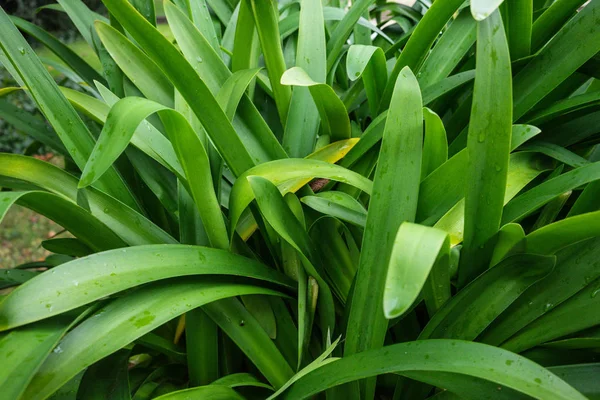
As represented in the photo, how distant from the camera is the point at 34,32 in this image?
107 centimetres

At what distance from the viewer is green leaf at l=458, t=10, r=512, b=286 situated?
51 cm

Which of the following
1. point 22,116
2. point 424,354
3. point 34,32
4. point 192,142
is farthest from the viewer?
point 34,32

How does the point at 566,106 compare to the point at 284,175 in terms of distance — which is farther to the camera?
the point at 566,106

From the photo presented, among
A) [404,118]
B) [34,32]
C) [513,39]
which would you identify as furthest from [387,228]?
[34,32]

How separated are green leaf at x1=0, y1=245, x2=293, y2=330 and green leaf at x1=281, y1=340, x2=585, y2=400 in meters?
0.17

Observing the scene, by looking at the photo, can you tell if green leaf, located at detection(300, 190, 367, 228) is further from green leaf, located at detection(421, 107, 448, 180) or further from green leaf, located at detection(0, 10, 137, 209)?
green leaf, located at detection(0, 10, 137, 209)

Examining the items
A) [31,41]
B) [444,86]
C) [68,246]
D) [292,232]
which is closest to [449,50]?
[444,86]

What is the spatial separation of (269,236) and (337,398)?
23 centimetres

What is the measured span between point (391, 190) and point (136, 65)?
485mm

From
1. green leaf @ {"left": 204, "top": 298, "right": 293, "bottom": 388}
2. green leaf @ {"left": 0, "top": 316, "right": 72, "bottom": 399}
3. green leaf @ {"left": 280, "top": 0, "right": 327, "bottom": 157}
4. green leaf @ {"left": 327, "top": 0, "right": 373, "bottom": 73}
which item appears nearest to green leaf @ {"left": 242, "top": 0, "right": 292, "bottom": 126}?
green leaf @ {"left": 280, "top": 0, "right": 327, "bottom": 157}

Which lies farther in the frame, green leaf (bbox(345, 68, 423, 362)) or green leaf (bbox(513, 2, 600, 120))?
green leaf (bbox(513, 2, 600, 120))

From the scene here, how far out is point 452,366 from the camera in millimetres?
474

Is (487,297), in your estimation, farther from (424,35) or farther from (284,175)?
(424,35)

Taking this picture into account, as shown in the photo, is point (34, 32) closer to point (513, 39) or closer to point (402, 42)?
point (402, 42)
